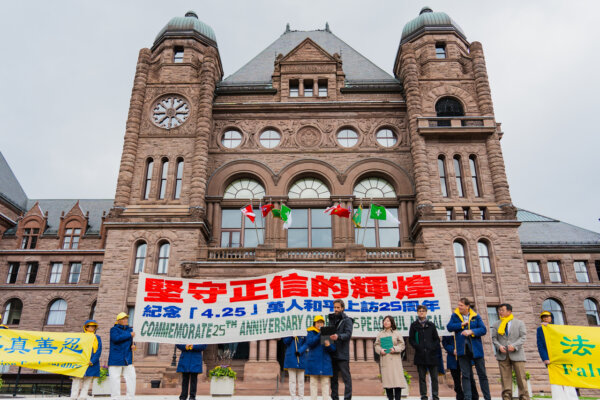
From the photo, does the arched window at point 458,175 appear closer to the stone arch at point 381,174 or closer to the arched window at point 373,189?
the stone arch at point 381,174

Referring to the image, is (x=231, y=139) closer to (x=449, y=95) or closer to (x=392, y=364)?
(x=449, y=95)

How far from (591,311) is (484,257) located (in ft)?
54.0

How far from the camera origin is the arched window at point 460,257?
24578 mm

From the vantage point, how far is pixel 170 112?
29.3m

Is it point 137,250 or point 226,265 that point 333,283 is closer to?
point 226,265

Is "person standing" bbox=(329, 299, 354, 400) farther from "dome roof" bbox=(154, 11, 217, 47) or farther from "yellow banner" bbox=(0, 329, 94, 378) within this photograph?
"dome roof" bbox=(154, 11, 217, 47)

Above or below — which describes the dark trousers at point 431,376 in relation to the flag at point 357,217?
below

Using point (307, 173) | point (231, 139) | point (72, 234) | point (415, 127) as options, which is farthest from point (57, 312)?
point (415, 127)

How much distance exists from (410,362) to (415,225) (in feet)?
23.9

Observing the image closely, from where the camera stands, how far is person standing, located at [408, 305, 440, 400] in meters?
11.4

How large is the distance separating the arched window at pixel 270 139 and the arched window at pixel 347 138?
3.93m

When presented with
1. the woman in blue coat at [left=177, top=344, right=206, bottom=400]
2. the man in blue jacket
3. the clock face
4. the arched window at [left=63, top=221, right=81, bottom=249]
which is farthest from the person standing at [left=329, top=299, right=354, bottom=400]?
the arched window at [left=63, top=221, right=81, bottom=249]

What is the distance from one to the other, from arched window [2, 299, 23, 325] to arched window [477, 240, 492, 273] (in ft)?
114

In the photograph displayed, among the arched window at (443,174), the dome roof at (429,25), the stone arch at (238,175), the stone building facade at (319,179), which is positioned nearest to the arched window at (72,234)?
the stone building facade at (319,179)
